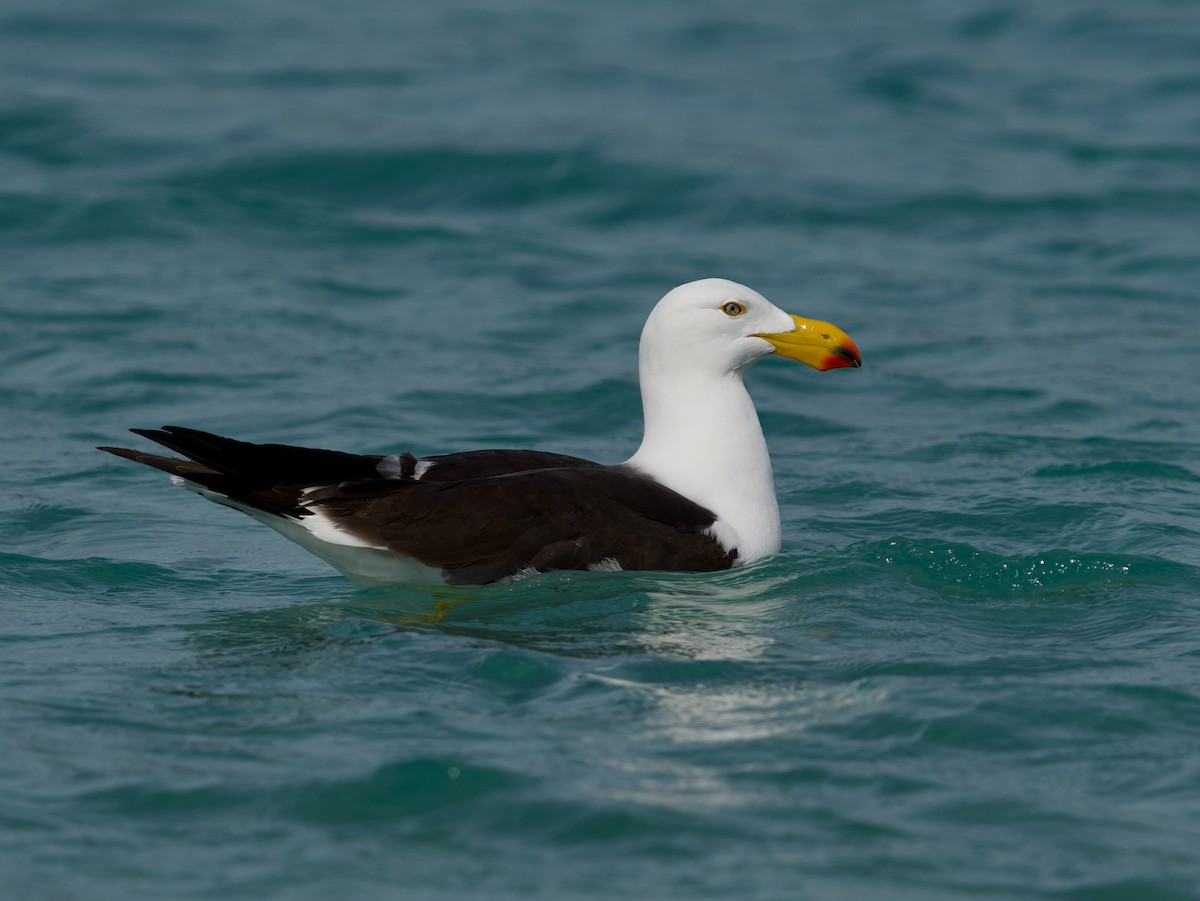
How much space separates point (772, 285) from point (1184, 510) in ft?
18.4

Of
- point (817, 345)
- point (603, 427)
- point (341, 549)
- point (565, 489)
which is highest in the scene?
point (817, 345)

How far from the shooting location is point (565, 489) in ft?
24.0

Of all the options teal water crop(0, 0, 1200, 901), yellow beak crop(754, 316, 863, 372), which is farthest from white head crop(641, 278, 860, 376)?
teal water crop(0, 0, 1200, 901)

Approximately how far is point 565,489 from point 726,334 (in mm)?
1195

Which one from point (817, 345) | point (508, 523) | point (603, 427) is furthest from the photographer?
point (603, 427)

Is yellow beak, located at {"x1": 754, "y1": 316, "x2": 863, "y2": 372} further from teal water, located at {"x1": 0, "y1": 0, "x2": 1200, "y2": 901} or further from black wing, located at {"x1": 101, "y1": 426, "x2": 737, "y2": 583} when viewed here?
black wing, located at {"x1": 101, "y1": 426, "x2": 737, "y2": 583}

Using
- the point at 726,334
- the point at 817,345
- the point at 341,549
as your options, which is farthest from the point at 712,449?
the point at 341,549

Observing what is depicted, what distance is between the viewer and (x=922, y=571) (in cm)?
775

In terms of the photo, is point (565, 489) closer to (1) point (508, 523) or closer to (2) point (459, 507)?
(1) point (508, 523)

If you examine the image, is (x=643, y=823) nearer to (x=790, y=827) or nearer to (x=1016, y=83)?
(x=790, y=827)

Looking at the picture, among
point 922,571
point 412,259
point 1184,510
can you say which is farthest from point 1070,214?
point 922,571

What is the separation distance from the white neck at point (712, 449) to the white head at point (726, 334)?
0.20 feet

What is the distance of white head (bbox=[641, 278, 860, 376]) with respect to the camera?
793 centimetres

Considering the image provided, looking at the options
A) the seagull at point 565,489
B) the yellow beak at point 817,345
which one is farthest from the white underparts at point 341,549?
the yellow beak at point 817,345
